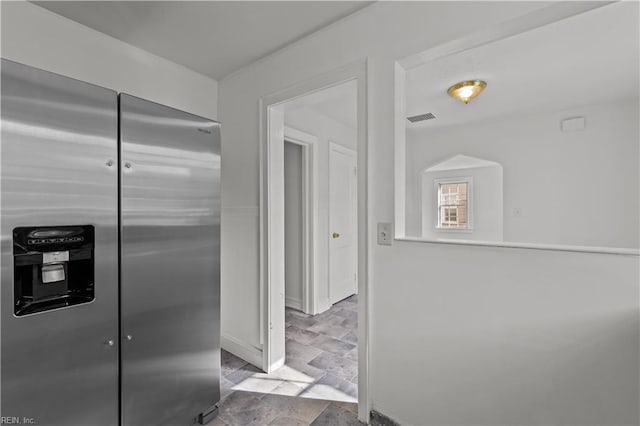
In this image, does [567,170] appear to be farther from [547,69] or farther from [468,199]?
[547,69]

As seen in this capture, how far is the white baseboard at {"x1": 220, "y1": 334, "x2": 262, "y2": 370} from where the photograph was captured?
238cm

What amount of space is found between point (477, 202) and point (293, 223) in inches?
115

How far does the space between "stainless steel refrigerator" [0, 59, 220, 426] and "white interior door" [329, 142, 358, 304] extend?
208 centimetres

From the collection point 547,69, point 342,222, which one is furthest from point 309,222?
point 547,69

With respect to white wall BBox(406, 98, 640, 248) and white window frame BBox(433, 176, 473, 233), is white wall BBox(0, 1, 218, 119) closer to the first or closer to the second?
white wall BBox(406, 98, 640, 248)

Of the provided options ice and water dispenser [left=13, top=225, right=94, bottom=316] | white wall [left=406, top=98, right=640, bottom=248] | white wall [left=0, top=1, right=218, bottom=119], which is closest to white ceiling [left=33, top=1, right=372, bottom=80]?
white wall [left=0, top=1, right=218, bottom=119]

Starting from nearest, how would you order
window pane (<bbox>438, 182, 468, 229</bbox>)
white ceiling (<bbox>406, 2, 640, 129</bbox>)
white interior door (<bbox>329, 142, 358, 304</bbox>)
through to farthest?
white ceiling (<bbox>406, 2, 640, 129</bbox>) < white interior door (<bbox>329, 142, 358, 304</bbox>) < window pane (<bbox>438, 182, 468, 229</bbox>)

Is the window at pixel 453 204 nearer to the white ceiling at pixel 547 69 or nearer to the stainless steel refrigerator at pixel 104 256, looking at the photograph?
the white ceiling at pixel 547 69

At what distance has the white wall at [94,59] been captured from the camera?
1.68 meters

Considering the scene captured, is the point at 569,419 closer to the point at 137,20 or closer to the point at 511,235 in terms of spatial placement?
the point at 137,20

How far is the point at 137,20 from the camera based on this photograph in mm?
1864

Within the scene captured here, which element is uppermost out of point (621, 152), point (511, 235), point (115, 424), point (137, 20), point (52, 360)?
point (137, 20)

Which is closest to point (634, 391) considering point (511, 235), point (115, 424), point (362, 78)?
point (362, 78)

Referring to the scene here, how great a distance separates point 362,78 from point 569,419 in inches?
74.0
